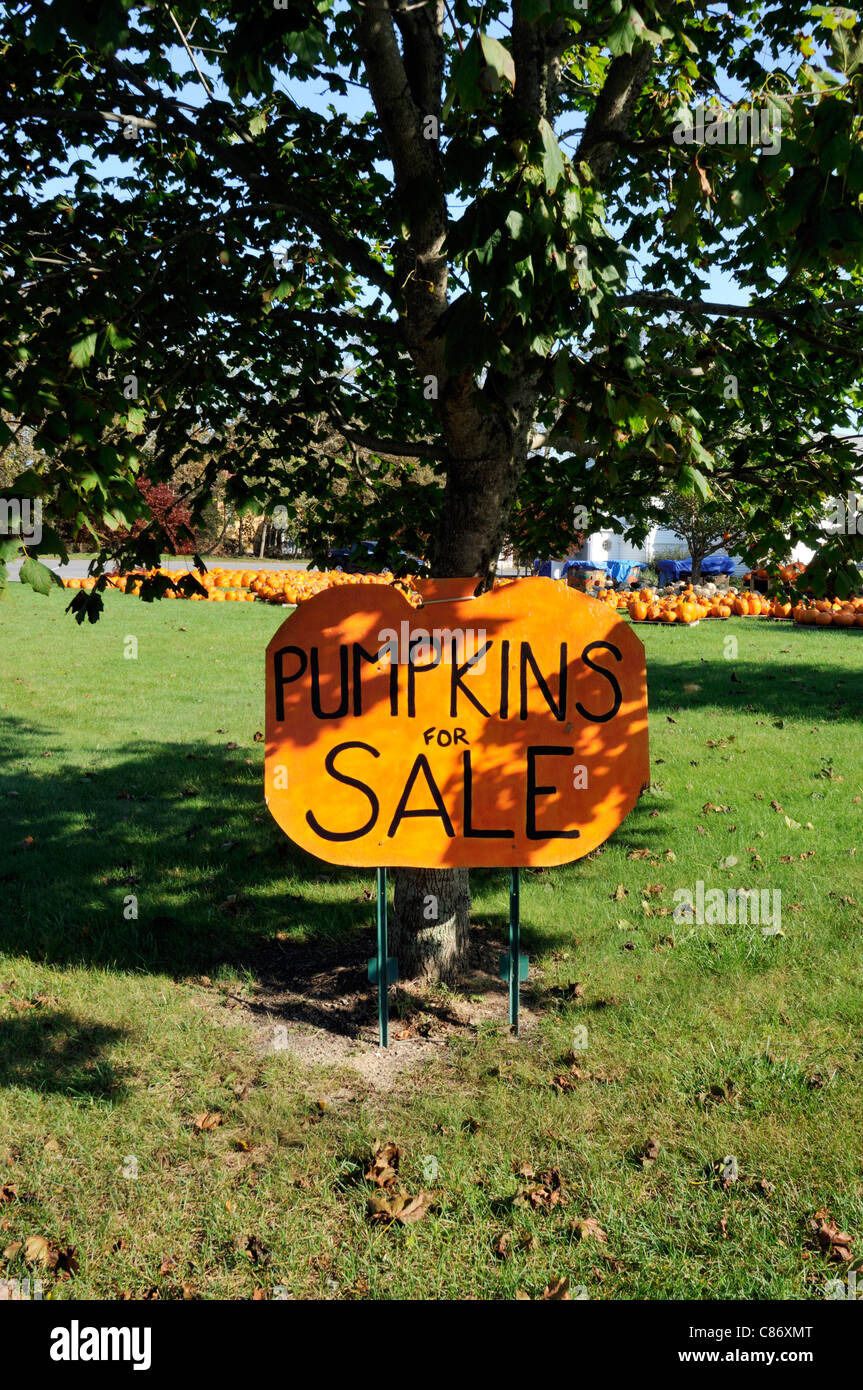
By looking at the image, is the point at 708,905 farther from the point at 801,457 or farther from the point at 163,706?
the point at 163,706

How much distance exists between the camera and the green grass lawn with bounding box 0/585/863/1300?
2.86 meters

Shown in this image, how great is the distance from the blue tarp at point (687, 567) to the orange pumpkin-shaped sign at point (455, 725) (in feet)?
125

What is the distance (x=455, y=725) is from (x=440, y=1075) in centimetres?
151

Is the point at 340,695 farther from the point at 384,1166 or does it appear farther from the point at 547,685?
the point at 384,1166

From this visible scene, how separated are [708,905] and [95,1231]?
3.59 metres

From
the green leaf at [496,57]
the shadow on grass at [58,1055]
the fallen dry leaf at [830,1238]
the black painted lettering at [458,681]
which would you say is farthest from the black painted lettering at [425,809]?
the green leaf at [496,57]

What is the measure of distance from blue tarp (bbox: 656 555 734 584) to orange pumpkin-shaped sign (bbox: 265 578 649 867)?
125ft

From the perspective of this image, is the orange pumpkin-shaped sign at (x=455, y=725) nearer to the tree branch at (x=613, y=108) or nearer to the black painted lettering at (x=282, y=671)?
the black painted lettering at (x=282, y=671)

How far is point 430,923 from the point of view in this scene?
450cm

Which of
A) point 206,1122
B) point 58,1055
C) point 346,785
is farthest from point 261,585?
point 206,1122

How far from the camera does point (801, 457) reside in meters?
4.49

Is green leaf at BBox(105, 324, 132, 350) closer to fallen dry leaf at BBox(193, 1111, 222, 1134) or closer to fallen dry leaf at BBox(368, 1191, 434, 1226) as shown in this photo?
fallen dry leaf at BBox(193, 1111, 222, 1134)

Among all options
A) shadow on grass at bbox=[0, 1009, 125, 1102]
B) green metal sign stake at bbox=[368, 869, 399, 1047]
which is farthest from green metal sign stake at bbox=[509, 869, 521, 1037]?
shadow on grass at bbox=[0, 1009, 125, 1102]
